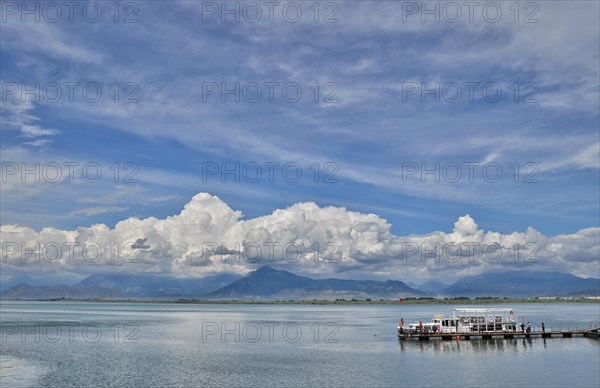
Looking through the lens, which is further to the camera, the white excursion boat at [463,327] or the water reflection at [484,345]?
the white excursion boat at [463,327]

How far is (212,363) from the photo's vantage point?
95.1 metres

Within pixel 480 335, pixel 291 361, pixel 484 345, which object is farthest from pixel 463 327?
pixel 291 361

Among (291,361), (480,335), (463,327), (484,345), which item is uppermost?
(463,327)

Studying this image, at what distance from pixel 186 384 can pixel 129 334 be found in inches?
3352

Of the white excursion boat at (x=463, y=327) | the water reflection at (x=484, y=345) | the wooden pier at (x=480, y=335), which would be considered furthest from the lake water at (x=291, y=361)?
the white excursion boat at (x=463, y=327)

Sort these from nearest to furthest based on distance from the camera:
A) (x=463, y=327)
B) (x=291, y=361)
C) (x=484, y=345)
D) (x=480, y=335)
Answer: (x=291, y=361), (x=484, y=345), (x=480, y=335), (x=463, y=327)

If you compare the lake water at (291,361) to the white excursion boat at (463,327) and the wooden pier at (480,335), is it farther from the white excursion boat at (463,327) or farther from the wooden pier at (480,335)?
the white excursion boat at (463,327)

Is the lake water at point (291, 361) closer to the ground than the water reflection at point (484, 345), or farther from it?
farther from it

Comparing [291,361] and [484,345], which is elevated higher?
[291,361]

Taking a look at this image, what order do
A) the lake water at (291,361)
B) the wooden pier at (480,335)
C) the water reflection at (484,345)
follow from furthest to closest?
the wooden pier at (480,335) → the water reflection at (484,345) → the lake water at (291,361)

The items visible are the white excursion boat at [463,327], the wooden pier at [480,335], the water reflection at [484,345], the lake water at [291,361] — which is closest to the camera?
the lake water at [291,361]

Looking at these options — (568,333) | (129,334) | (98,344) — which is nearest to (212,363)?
(98,344)

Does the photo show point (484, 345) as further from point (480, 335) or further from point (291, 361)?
point (291, 361)

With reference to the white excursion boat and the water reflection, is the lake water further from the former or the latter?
the white excursion boat
